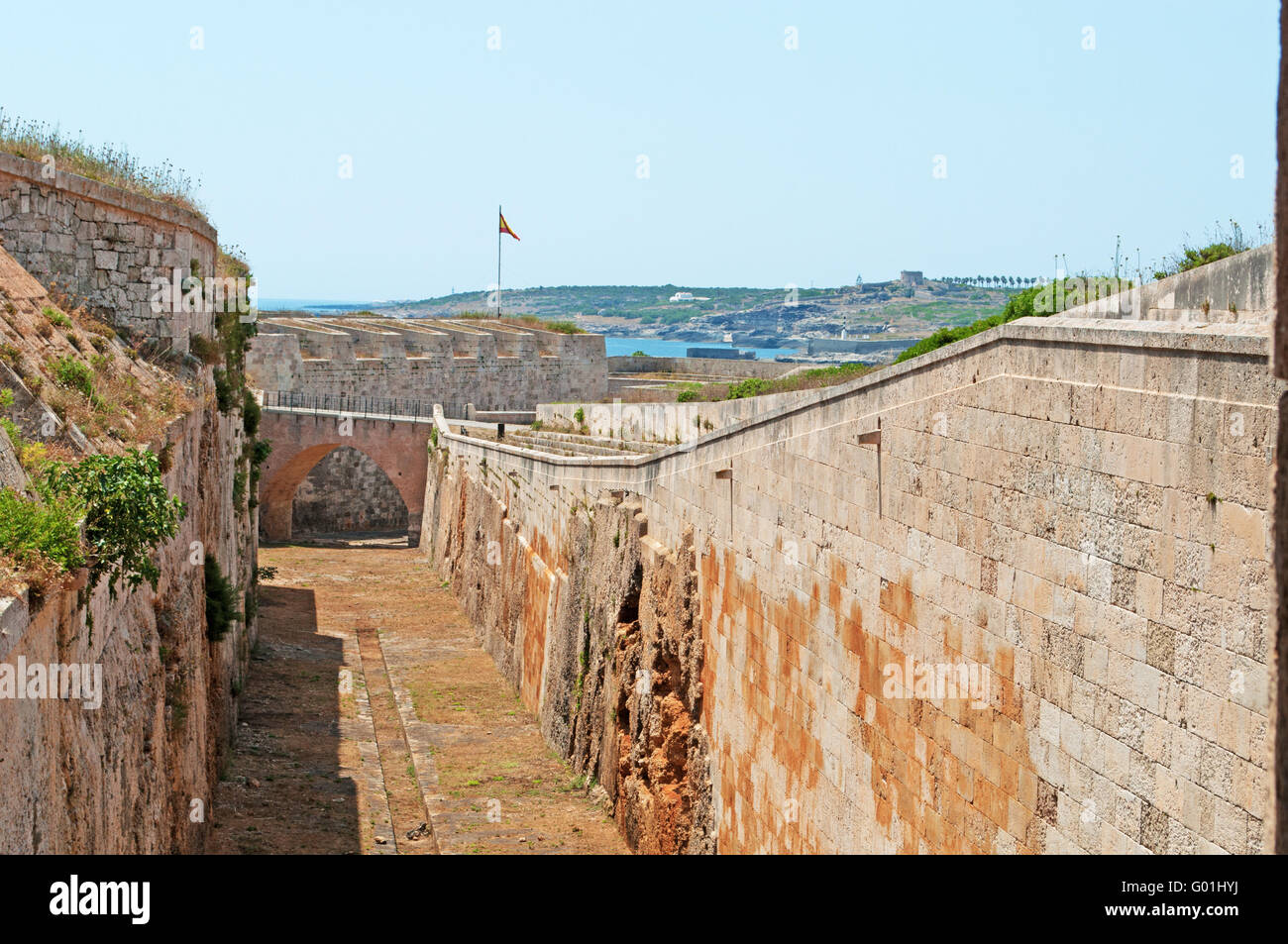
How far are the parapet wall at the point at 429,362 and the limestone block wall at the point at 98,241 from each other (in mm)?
19570

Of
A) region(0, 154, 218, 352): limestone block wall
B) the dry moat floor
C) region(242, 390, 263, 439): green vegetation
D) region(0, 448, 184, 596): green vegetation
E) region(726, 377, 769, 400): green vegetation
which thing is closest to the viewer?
region(0, 448, 184, 596): green vegetation

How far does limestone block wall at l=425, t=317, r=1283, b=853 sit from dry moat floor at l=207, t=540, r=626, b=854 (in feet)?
10.4

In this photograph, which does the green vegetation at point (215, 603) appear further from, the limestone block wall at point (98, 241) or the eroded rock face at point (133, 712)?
the limestone block wall at point (98, 241)

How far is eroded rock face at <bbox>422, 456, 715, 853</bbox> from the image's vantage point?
12.2m

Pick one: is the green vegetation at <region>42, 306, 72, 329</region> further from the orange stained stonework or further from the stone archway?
the stone archway

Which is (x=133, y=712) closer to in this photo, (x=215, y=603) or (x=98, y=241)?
(x=215, y=603)

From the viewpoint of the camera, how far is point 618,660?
1395cm

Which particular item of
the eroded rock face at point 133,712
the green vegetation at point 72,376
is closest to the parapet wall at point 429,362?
the eroded rock face at point 133,712

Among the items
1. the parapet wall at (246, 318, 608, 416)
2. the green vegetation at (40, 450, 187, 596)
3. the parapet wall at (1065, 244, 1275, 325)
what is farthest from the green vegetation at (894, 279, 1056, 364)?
the parapet wall at (246, 318, 608, 416)

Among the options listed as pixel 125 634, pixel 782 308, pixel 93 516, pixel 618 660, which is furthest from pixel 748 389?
pixel 782 308

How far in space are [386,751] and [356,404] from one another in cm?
2175

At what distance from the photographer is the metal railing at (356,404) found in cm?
3512
